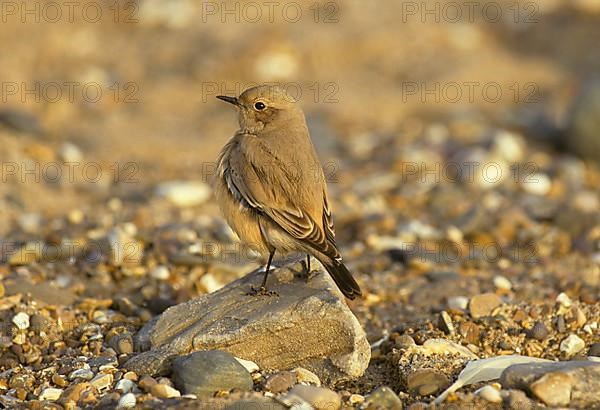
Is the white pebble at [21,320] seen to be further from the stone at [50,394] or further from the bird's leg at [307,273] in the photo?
the bird's leg at [307,273]

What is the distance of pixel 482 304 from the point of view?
23.3 ft

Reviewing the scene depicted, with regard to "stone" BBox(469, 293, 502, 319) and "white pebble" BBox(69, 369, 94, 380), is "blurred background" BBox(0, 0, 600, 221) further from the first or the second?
"white pebble" BBox(69, 369, 94, 380)

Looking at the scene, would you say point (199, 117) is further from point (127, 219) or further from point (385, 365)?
point (385, 365)

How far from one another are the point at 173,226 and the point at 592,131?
542cm

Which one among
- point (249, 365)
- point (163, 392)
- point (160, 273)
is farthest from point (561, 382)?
point (160, 273)

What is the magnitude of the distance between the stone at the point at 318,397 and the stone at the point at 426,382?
0.55 meters

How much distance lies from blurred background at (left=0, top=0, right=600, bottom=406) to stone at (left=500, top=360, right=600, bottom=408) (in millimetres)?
1107

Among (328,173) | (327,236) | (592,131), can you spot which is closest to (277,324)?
(327,236)

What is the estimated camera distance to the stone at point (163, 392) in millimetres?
5398

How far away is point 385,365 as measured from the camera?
6.39 meters

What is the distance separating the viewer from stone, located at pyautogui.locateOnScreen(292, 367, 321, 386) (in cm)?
574
